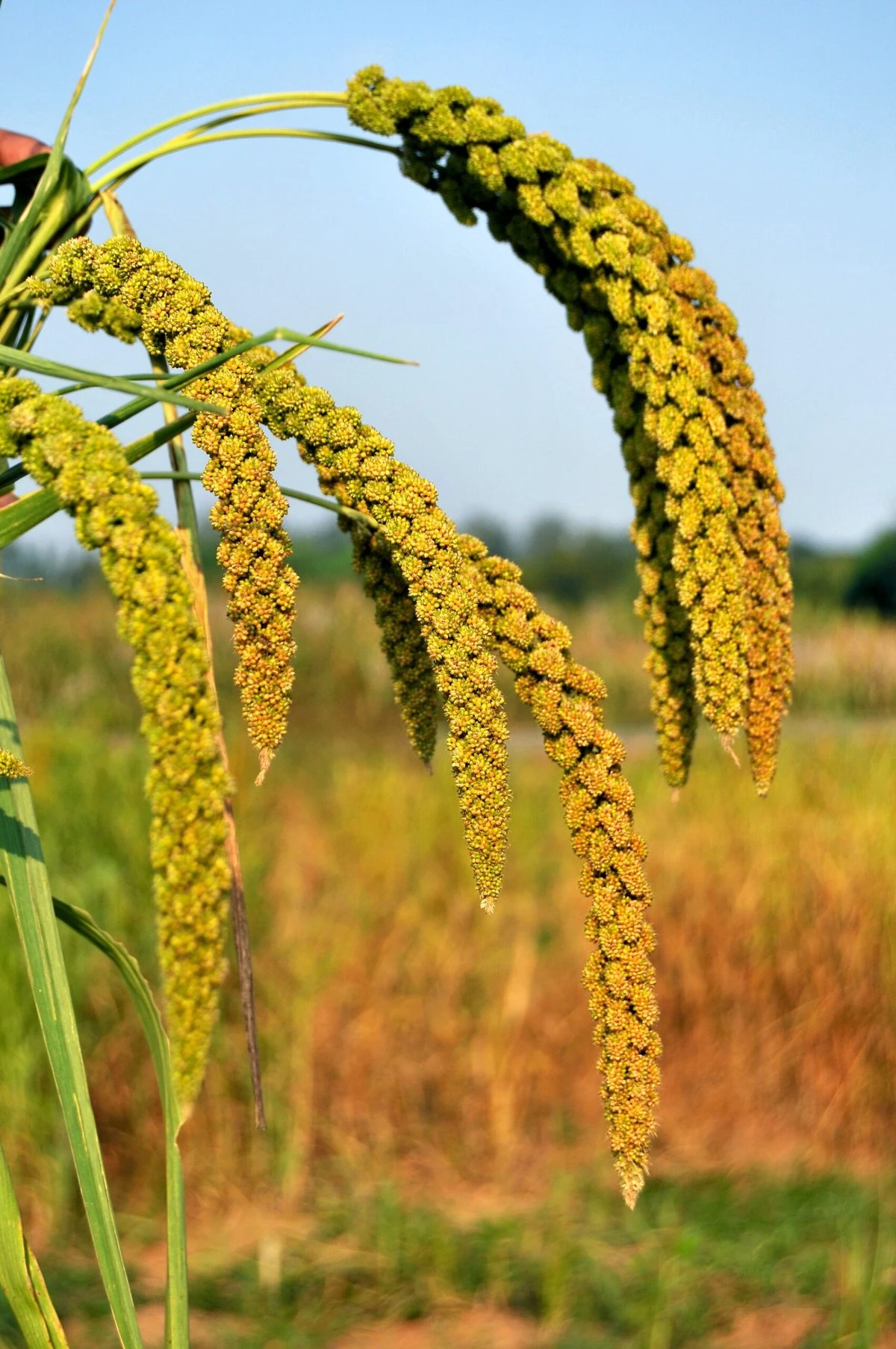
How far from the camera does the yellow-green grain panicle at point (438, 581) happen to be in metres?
0.55

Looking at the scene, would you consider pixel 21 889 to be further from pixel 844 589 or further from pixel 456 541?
pixel 844 589

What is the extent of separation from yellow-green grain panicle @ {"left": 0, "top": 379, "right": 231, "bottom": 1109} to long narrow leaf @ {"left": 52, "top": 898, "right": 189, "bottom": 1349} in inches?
4.6

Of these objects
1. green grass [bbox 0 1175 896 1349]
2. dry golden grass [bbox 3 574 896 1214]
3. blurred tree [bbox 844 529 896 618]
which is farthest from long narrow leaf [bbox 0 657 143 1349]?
blurred tree [bbox 844 529 896 618]

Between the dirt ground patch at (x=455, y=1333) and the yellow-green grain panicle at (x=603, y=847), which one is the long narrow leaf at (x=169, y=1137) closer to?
the yellow-green grain panicle at (x=603, y=847)

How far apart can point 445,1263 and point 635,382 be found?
9.36 feet

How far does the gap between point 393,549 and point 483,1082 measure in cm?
353

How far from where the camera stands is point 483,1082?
385cm

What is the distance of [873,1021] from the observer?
387cm

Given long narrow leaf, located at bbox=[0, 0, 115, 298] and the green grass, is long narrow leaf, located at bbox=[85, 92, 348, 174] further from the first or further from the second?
the green grass

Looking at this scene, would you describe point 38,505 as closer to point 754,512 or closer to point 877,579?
point 754,512

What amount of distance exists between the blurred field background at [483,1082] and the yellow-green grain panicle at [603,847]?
2.46 meters

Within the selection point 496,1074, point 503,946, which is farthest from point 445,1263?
point 503,946

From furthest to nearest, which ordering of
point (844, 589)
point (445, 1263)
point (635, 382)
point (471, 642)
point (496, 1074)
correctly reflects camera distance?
point (844, 589) < point (496, 1074) < point (445, 1263) < point (635, 382) < point (471, 642)

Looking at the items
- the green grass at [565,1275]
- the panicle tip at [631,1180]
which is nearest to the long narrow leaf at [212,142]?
the panicle tip at [631,1180]
